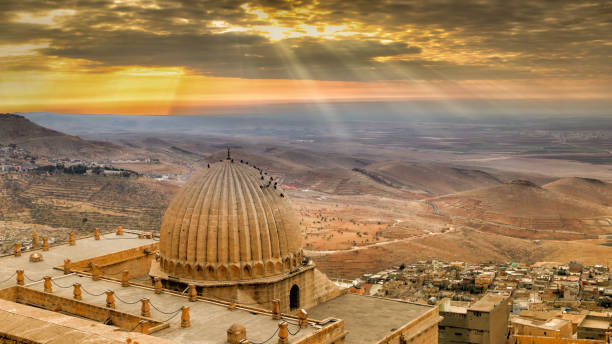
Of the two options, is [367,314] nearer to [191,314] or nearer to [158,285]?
[191,314]

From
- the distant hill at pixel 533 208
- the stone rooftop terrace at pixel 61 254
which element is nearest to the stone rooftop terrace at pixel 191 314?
the stone rooftop terrace at pixel 61 254

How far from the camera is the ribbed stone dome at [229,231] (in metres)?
23.8

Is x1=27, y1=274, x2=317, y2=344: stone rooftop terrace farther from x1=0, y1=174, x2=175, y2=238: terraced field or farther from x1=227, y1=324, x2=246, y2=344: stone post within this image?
x1=0, y1=174, x2=175, y2=238: terraced field

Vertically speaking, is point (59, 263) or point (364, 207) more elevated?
point (59, 263)

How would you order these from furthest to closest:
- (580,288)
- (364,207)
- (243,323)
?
(364,207), (580,288), (243,323)

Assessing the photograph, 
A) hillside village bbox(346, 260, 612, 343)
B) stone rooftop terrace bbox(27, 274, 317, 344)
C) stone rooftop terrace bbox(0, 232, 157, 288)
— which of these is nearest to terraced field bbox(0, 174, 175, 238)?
stone rooftop terrace bbox(0, 232, 157, 288)

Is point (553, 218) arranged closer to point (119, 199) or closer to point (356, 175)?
point (356, 175)

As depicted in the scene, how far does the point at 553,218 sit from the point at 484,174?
228ft

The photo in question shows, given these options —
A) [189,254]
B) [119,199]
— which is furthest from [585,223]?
[189,254]

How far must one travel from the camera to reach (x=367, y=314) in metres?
25.1

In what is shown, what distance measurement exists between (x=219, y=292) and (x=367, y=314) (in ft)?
21.4

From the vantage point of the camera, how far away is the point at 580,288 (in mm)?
48625

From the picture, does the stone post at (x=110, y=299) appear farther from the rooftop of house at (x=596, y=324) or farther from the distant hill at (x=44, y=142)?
the distant hill at (x=44, y=142)

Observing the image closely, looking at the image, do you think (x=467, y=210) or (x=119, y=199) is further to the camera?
(x=467, y=210)
